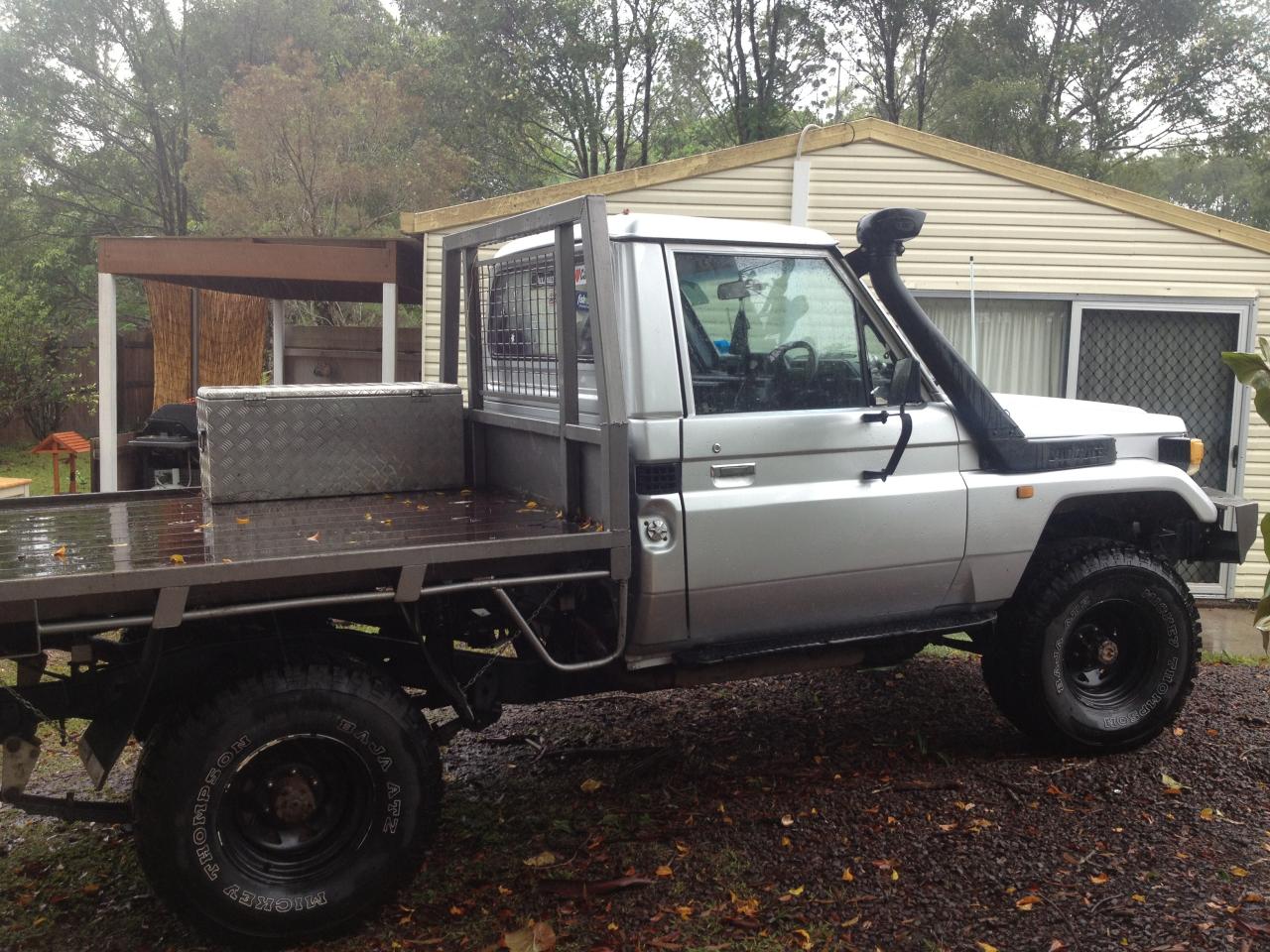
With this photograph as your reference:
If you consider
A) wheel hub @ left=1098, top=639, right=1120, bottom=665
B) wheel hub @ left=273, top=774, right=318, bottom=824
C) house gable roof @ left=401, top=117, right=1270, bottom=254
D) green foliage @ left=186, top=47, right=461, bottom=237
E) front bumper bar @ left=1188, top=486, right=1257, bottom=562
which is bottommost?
wheel hub @ left=273, top=774, right=318, bottom=824

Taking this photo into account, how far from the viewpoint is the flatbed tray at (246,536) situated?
3086 millimetres

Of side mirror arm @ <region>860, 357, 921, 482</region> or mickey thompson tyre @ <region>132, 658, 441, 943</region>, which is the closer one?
mickey thompson tyre @ <region>132, 658, 441, 943</region>

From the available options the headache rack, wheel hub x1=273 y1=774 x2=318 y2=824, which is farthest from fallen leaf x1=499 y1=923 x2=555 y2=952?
the headache rack

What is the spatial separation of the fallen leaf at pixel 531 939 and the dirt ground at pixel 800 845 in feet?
0.13

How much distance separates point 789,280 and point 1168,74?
79.7ft

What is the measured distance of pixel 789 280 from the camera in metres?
4.31

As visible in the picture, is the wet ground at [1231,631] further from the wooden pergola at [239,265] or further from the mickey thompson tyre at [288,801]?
the wooden pergola at [239,265]

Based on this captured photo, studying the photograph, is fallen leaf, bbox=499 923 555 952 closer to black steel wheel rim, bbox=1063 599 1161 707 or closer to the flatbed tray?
the flatbed tray

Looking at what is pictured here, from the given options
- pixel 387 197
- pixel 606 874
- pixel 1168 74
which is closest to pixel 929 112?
pixel 1168 74

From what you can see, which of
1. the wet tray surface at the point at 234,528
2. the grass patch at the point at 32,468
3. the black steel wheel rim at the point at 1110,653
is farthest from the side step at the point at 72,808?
the grass patch at the point at 32,468

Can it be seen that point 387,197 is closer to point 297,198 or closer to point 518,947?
point 297,198

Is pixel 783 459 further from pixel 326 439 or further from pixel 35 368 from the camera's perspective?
pixel 35 368

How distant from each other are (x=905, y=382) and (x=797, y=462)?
498 millimetres

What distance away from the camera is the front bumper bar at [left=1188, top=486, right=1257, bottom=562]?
5.05 meters
